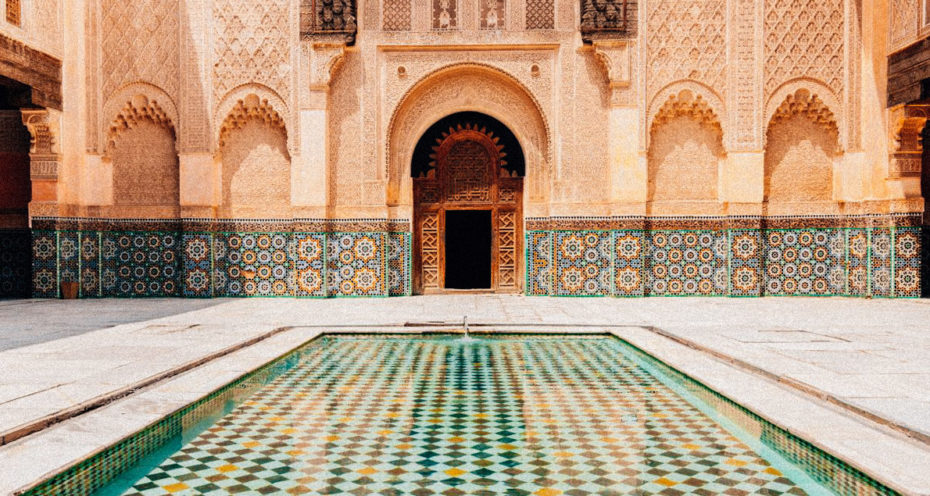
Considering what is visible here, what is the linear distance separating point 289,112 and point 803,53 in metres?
5.41

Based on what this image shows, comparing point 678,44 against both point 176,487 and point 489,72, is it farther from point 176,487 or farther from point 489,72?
point 176,487

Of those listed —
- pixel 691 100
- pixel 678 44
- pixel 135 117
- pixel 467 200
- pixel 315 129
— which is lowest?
pixel 467 200

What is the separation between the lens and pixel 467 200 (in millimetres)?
8141

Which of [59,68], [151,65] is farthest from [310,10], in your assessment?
[59,68]

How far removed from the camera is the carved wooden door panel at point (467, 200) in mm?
8094

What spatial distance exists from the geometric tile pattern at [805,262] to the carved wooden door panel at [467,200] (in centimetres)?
267

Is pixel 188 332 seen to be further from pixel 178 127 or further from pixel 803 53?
pixel 803 53

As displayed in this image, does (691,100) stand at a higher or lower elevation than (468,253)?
higher

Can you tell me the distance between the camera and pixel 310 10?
761cm

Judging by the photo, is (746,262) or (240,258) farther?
(240,258)

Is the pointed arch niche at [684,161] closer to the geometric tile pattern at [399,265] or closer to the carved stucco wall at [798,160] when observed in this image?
the carved stucco wall at [798,160]

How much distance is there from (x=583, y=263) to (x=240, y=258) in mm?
3654

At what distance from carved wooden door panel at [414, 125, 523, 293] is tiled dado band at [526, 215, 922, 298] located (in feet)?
2.03

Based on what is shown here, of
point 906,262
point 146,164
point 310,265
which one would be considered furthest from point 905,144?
point 146,164
